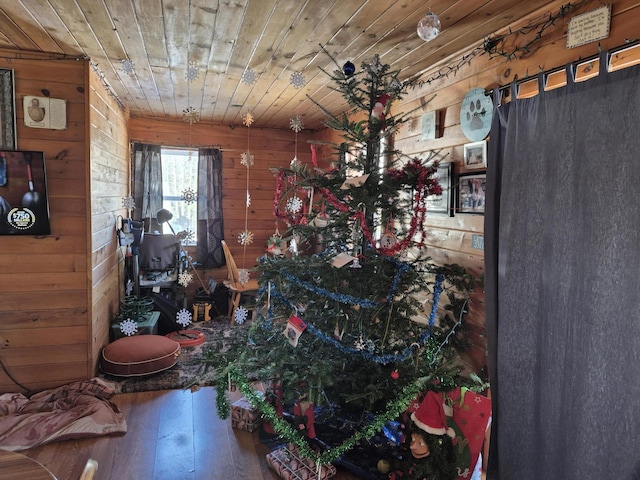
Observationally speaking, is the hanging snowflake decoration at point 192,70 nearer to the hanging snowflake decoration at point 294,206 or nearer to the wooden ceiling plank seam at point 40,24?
the wooden ceiling plank seam at point 40,24

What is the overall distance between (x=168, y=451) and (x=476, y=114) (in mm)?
2613

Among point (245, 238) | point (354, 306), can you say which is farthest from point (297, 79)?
point (245, 238)

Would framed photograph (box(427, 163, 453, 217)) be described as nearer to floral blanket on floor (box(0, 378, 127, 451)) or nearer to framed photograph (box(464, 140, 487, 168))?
framed photograph (box(464, 140, 487, 168))

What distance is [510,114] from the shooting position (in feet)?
6.12

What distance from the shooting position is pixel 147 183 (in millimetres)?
4715

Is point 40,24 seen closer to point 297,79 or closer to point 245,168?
point 297,79

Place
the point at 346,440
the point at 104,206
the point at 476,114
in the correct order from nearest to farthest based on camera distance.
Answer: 1. the point at 346,440
2. the point at 476,114
3. the point at 104,206

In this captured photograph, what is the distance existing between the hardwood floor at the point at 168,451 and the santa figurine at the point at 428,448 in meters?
0.33

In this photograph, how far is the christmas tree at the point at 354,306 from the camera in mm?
2057

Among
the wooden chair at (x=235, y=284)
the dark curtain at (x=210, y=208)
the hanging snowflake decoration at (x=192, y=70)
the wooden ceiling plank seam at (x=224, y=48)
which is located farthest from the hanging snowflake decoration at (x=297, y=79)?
the dark curtain at (x=210, y=208)

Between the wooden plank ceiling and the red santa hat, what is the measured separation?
1.84 m

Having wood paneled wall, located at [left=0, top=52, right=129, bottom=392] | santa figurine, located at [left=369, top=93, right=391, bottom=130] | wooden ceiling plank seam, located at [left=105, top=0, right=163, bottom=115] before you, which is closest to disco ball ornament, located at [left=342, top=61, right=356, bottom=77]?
santa figurine, located at [left=369, top=93, right=391, bottom=130]

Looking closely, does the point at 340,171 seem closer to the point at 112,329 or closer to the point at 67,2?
the point at 67,2

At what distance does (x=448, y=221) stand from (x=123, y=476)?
234 cm
